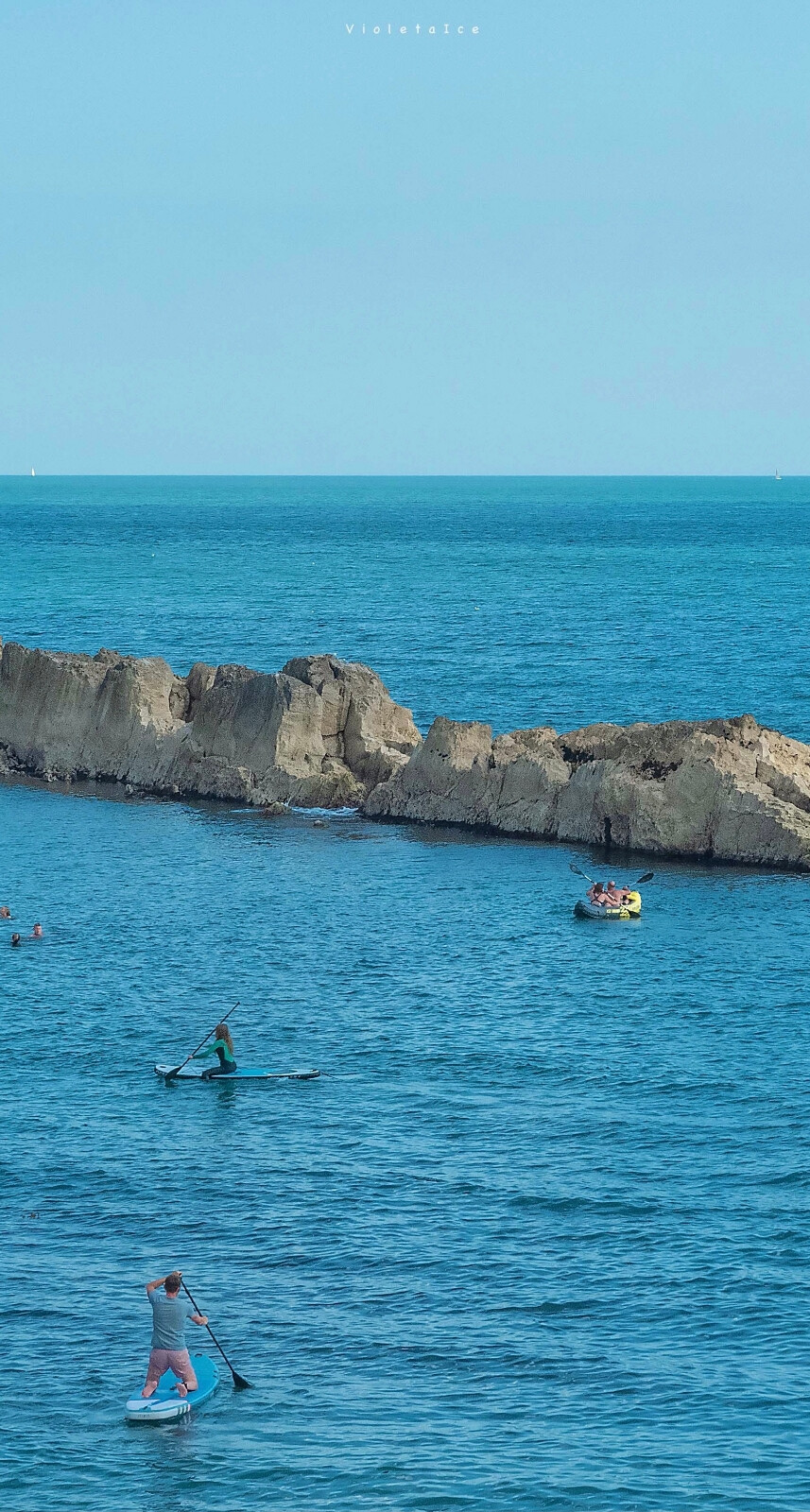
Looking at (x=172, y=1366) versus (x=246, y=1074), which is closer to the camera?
(x=172, y=1366)

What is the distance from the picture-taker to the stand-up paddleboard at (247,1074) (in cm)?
3759

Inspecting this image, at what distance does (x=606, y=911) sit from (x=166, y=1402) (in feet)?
86.1

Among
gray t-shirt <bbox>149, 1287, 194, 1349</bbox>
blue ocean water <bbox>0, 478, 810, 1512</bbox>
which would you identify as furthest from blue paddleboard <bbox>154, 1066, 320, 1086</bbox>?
gray t-shirt <bbox>149, 1287, 194, 1349</bbox>

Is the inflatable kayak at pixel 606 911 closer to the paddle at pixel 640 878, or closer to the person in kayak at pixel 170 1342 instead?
the paddle at pixel 640 878

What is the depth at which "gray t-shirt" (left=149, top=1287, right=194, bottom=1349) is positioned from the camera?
80.8 ft

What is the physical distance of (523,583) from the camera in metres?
160

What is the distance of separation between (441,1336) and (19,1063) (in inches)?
574

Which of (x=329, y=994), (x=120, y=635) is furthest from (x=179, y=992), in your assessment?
(x=120, y=635)

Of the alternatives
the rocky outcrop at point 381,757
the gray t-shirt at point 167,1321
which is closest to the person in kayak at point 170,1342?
the gray t-shirt at point 167,1321

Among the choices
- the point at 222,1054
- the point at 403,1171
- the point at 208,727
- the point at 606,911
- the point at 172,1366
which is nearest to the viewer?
the point at 172,1366

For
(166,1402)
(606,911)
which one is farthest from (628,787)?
(166,1402)

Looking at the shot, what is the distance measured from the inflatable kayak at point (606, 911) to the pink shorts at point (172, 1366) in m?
25.7

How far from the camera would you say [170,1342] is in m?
24.8

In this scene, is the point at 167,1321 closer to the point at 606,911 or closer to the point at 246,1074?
the point at 246,1074
